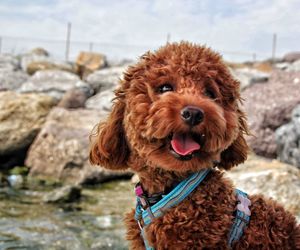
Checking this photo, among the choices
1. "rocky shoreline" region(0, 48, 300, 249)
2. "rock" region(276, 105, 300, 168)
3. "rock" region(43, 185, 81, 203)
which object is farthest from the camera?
"rock" region(276, 105, 300, 168)

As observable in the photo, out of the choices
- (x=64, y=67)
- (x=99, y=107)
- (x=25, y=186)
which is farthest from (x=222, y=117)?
(x=64, y=67)

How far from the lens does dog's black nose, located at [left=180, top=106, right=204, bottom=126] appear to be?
319cm

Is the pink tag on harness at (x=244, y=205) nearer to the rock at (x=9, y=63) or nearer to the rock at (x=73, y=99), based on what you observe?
the rock at (x=73, y=99)

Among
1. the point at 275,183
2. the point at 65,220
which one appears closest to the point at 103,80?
the point at 65,220

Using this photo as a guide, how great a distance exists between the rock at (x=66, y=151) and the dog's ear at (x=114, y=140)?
7.29 metres

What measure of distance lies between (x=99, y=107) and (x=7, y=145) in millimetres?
3291

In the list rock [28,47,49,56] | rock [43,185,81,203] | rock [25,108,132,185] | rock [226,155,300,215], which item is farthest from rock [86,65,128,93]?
rock [28,47,49,56]

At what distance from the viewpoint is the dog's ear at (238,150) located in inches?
148

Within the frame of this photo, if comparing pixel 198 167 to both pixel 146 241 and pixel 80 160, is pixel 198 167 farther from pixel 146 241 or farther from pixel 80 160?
pixel 80 160

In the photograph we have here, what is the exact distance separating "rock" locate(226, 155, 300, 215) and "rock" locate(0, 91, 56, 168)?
6669mm

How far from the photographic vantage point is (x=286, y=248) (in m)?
3.49

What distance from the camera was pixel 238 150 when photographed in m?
3.76

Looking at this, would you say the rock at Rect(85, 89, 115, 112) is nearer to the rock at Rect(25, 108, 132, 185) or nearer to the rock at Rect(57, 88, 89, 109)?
the rock at Rect(57, 88, 89, 109)

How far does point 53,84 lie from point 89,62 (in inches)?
333
